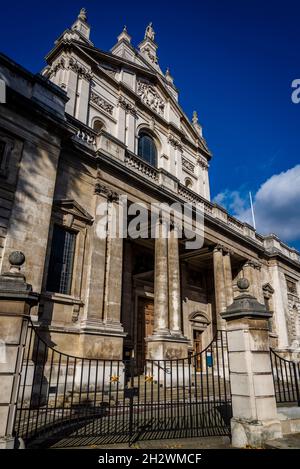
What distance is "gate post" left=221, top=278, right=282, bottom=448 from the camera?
17.7 feet

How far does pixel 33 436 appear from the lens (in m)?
5.39

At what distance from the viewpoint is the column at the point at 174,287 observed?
13.7 meters

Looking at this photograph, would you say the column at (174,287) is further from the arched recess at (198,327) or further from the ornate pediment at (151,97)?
the ornate pediment at (151,97)

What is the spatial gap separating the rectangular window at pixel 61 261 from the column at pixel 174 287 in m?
5.16

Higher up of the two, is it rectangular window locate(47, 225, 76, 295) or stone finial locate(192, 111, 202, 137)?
stone finial locate(192, 111, 202, 137)

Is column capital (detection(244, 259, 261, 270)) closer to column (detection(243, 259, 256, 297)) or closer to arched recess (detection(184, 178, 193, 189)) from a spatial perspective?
column (detection(243, 259, 256, 297))

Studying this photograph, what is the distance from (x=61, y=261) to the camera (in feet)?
36.1

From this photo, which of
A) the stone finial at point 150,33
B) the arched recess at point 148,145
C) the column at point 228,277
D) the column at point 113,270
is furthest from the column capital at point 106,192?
the stone finial at point 150,33

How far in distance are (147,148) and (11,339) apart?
1671 cm

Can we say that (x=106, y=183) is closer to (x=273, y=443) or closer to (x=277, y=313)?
(x=273, y=443)

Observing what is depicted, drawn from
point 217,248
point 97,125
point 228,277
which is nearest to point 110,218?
point 97,125

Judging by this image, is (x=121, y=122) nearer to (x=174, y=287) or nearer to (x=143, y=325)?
(x=174, y=287)

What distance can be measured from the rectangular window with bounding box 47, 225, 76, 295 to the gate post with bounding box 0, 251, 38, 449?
5.58 metres

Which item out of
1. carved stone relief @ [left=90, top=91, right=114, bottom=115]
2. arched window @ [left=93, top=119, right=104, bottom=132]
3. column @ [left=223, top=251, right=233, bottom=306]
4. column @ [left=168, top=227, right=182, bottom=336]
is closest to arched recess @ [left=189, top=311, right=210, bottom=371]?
column @ [left=223, top=251, right=233, bottom=306]
